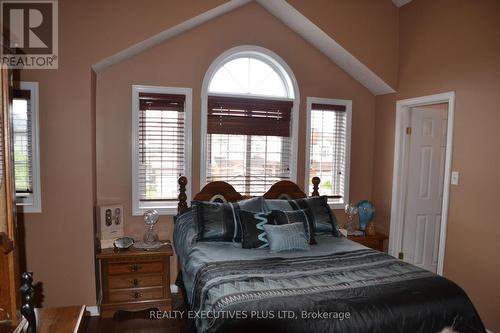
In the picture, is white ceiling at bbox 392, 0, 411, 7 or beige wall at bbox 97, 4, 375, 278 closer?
beige wall at bbox 97, 4, 375, 278

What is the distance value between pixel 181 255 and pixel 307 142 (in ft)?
6.31

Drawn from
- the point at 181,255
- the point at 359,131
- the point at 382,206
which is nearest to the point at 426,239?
the point at 382,206

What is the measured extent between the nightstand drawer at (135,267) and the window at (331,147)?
6.32 ft

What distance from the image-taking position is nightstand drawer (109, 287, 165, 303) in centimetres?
296

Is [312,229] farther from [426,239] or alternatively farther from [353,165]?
[426,239]

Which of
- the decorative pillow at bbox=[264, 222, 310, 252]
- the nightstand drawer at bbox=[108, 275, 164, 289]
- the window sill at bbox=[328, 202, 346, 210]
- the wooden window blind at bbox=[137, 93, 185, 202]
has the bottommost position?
the nightstand drawer at bbox=[108, 275, 164, 289]

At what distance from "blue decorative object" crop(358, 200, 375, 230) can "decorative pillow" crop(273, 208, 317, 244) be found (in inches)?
45.7

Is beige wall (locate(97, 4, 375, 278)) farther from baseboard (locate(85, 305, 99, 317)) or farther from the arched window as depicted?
baseboard (locate(85, 305, 99, 317))

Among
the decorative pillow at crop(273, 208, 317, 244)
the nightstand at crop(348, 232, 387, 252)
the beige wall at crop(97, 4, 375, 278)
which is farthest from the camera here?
the nightstand at crop(348, 232, 387, 252)

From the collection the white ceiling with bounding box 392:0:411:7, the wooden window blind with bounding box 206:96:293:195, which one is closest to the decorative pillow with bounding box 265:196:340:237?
the wooden window blind with bounding box 206:96:293:195

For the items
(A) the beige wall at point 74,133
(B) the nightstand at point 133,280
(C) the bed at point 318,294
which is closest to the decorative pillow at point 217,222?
(C) the bed at point 318,294

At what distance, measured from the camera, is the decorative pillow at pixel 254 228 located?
2766 mm

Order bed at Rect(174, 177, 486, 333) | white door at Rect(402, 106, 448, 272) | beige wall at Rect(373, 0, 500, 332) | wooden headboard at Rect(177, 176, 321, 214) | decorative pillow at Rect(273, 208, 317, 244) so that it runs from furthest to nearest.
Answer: white door at Rect(402, 106, 448, 272), wooden headboard at Rect(177, 176, 321, 214), decorative pillow at Rect(273, 208, 317, 244), beige wall at Rect(373, 0, 500, 332), bed at Rect(174, 177, 486, 333)

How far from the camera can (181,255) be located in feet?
9.62
